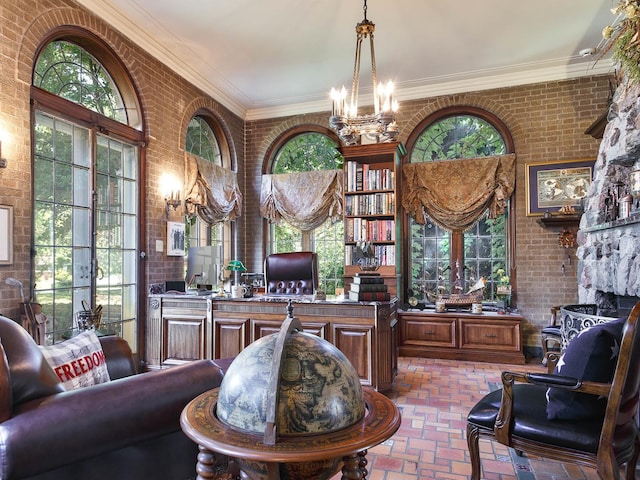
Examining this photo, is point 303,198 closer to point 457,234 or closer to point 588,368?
point 457,234

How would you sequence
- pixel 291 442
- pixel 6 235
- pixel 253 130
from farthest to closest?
pixel 253 130
pixel 6 235
pixel 291 442

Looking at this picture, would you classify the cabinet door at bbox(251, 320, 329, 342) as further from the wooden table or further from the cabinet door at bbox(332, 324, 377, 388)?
the wooden table

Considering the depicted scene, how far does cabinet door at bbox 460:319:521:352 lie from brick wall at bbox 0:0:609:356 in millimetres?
510

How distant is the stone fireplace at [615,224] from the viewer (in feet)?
10.2

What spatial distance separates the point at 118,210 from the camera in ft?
13.7

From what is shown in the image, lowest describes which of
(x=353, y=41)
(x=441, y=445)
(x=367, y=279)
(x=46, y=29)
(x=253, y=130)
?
(x=441, y=445)

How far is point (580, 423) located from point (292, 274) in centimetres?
303

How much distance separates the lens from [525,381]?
72.9 inches

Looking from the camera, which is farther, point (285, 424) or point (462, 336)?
point (462, 336)

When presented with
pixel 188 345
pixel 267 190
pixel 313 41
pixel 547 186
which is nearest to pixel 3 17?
pixel 313 41

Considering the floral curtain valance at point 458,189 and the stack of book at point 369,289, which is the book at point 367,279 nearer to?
the stack of book at point 369,289

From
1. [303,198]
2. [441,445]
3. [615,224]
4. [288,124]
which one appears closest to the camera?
[441,445]

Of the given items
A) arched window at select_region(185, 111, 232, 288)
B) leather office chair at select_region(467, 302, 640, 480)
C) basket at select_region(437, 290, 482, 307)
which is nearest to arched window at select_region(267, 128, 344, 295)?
arched window at select_region(185, 111, 232, 288)

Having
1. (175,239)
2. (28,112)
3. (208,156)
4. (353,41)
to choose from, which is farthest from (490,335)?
(28,112)
